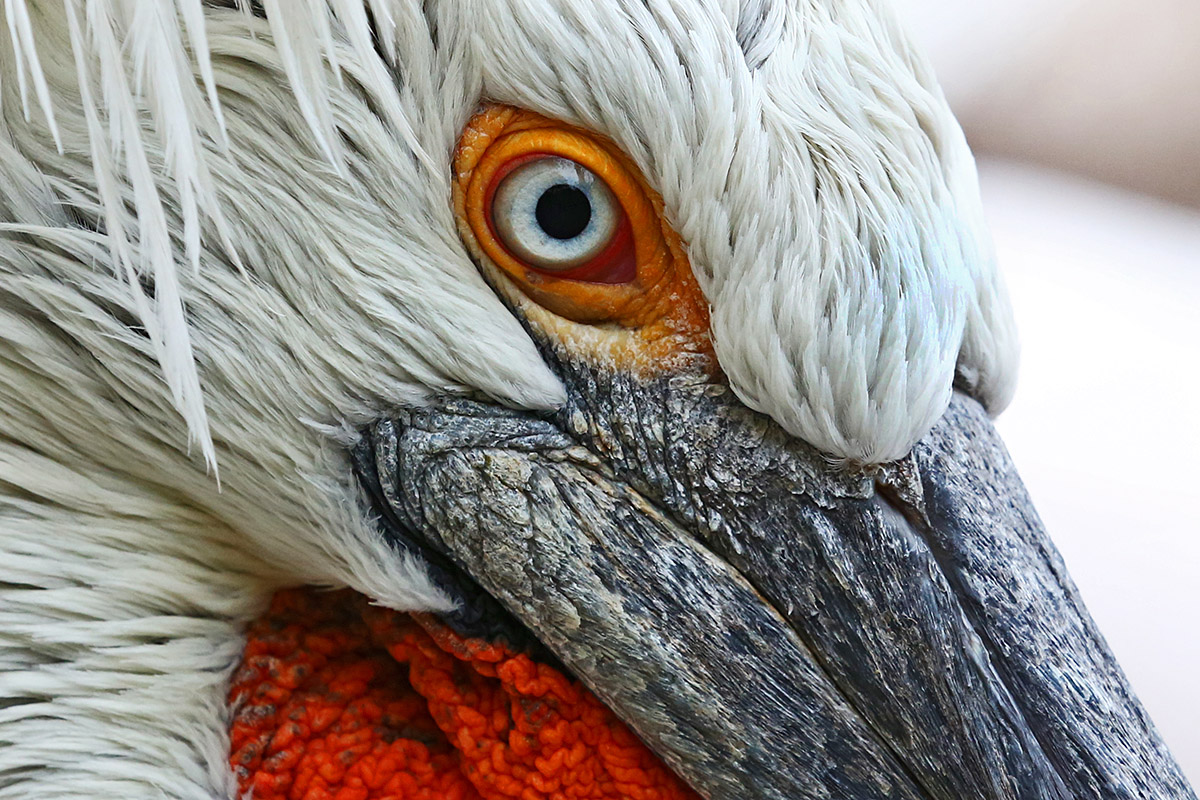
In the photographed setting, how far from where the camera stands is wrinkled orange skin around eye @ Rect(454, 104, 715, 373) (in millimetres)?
809

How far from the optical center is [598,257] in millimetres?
830

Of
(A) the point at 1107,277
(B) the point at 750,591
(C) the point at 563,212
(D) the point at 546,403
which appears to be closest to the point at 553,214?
(C) the point at 563,212

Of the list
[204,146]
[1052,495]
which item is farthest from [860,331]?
[1052,495]

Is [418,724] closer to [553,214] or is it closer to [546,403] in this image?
[546,403]

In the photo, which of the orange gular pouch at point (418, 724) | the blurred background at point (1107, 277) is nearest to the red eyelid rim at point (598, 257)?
the orange gular pouch at point (418, 724)

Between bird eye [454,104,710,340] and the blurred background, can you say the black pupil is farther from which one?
the blurred background

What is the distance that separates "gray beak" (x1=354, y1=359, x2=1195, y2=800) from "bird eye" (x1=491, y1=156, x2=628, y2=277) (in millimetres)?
90

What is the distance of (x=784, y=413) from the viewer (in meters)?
0.82

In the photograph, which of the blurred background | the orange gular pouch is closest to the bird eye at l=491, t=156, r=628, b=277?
the orange gular pouch

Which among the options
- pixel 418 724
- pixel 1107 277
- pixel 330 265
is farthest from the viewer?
pixel 1107 277

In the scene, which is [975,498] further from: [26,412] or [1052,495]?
[1052,495]

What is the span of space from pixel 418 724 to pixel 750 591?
349 mm

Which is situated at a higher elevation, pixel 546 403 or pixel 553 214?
pixel 553 214

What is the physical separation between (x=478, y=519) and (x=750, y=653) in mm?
233
